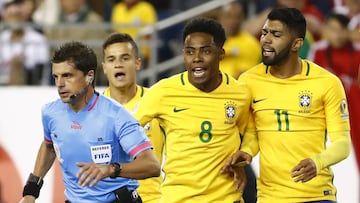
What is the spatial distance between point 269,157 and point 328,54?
4.90 m

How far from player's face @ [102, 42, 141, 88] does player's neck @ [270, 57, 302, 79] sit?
169 centimetres

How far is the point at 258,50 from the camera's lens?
1324cm

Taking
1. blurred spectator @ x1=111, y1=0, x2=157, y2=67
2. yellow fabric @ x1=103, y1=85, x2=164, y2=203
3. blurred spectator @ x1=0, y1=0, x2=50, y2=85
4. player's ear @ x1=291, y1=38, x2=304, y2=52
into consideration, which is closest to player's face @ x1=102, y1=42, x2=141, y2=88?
yellow fabric @ x1=103, y1=85, x2=164, y2=203

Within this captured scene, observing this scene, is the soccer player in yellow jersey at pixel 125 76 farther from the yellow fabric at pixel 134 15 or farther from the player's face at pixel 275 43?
the yellow fabric at pixel 134 15

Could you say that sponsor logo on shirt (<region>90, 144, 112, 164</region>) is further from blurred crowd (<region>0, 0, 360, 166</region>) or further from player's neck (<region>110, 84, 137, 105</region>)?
blurred crowd (<region>0, 0, 360, 166</region>)

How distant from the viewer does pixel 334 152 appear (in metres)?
8.01

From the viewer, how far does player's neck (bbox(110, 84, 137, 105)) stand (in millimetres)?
9609

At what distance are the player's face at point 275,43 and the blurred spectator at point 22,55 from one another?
20.0ft

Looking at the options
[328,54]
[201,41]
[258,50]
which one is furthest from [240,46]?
[201,41]

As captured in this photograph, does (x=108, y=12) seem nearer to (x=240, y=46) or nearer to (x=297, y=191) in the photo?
(x=240, y=46)

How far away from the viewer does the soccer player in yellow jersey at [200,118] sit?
8258 millimetres

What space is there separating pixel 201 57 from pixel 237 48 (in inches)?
194

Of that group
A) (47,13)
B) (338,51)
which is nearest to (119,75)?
(338,51)

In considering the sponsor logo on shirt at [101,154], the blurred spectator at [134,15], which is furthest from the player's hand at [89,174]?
the blurred spectator at [134,15]
